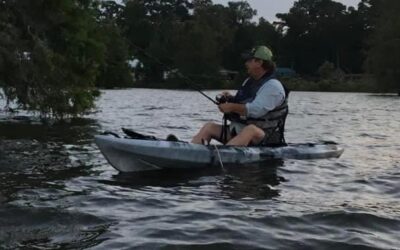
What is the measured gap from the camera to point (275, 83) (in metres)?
10.9

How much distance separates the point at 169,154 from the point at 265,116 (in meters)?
1.96

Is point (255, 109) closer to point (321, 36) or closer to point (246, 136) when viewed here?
point (246, 136)

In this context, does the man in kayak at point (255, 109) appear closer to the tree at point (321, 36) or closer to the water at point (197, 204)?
the water at point (197, 204)

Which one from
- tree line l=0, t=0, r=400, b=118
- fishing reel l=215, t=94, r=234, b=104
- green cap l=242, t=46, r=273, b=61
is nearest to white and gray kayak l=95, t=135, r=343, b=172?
fishing reel l=215, t=94, r=234, b=104

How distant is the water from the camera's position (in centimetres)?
621

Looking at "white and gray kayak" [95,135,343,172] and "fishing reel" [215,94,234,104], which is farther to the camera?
"fishing reel" [215,94,234,104]

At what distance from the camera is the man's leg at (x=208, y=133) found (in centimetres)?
1106

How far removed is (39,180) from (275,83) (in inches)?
163

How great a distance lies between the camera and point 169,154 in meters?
10.0

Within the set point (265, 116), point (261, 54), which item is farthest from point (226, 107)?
point (261, 54)

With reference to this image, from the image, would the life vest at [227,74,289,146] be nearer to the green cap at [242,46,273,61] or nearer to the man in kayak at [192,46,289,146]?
the man in kayak at [192,46,289,146]

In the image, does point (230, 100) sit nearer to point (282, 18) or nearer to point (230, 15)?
point (282, 18)

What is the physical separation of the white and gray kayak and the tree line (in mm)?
3010

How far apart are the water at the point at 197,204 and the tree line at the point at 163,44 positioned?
123 inches
